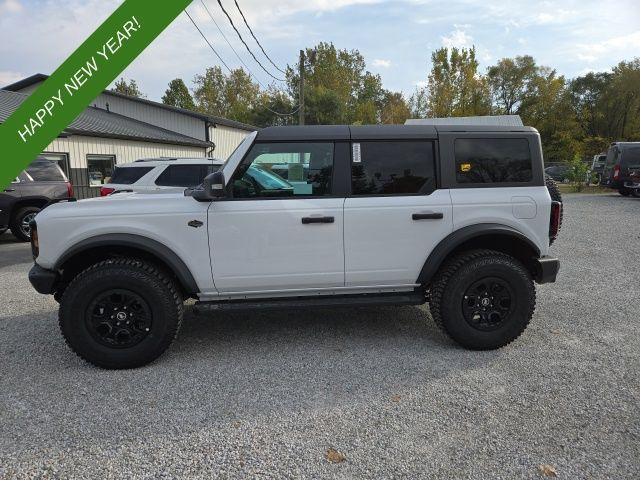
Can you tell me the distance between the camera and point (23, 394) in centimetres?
317

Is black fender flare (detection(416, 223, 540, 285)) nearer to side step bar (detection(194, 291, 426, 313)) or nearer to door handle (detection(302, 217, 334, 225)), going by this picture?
side step bar (detection(194, 291, 426, 313))

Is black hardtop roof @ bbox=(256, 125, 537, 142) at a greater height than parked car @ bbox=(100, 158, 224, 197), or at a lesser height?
greater

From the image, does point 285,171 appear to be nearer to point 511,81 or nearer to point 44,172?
point 44,172

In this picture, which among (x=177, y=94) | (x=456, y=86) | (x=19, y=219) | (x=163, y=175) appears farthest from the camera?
(x=177, y=94)

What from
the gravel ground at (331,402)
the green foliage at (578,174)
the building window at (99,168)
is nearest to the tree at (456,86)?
the green foliage at (578,174)

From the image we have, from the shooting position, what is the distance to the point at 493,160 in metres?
3.80

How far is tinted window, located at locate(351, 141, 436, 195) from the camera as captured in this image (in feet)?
12.2

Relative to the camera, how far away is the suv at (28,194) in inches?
360

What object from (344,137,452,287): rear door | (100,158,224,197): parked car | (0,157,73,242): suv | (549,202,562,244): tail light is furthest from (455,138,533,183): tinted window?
(0,157,73,242): suv

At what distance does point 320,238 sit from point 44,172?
876cm

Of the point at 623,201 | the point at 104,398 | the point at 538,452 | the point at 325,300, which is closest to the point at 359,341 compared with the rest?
the point at 325,300

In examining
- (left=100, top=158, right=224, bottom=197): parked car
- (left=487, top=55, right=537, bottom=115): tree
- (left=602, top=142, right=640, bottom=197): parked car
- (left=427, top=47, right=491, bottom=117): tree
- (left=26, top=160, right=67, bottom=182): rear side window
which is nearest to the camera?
(left=100, top=158, right=224, bottom=197): parked car

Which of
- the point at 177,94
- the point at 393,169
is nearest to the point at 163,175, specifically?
the point at 393,169

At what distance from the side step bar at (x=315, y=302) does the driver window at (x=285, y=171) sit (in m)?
0.90
